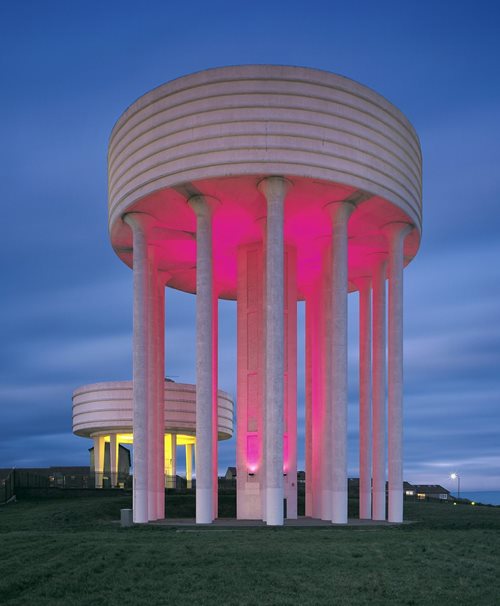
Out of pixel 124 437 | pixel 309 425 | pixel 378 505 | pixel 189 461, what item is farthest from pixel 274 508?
pixel 189 461

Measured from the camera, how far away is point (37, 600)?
1783 centimetres

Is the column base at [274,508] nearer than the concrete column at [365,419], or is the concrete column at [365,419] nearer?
the column base at [274,508]

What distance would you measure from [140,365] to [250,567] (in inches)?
692

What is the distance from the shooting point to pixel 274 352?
1323 inches

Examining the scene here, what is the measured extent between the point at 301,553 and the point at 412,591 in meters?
4.85

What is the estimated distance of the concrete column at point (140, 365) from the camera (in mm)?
36500

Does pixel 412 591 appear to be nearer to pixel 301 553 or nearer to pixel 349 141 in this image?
pixel 301 553

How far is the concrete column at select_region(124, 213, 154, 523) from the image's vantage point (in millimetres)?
36500

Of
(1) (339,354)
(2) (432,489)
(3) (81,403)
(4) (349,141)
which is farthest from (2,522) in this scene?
(2) (432,489)

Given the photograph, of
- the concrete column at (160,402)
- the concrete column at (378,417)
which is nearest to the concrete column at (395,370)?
the concrete column at (378,417)

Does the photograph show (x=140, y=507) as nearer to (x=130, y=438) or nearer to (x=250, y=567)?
(x=250, y=567)

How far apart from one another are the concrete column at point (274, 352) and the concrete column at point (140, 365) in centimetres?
657

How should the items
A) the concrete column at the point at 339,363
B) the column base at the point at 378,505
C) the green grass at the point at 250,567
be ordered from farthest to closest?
the column base at the point at 378,505 → the concrete column at the point at 339,363 → the green grass at the point at 250,567

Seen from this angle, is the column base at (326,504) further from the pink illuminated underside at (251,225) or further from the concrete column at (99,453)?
the concrete column at (99,453)
